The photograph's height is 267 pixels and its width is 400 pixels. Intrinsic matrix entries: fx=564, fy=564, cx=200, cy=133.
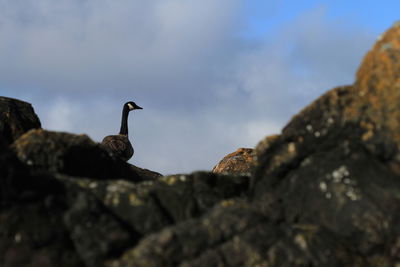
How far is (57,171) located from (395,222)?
526 centimetres

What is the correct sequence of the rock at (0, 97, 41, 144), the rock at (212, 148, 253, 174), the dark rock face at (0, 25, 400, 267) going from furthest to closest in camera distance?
1. the rock at (212, 148, 253, 174)
2. the rock at (0, 97, 41, 144)
3. the dark rock face at (0, 25, 400, 267)

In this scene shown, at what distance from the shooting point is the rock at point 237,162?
1938 centimetres

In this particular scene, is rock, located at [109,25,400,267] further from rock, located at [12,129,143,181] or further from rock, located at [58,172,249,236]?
rock, located at [12,129,143,181]

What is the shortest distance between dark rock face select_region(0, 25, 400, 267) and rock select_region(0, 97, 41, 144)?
16.0 ft

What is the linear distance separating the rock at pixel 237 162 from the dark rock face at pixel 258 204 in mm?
10051

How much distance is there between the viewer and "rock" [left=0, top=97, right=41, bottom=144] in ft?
45.5

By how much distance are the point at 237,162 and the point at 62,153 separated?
11.2 m

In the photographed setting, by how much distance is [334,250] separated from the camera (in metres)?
7.25

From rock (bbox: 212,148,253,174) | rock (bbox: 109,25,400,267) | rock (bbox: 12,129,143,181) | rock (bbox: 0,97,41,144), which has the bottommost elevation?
rock (bbox: 109,25,400,267)

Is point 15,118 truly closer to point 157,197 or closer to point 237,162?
point 157,197

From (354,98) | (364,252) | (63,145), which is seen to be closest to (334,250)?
(364,252)

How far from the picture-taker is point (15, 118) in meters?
14.7

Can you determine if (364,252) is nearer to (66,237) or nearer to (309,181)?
(309,181)

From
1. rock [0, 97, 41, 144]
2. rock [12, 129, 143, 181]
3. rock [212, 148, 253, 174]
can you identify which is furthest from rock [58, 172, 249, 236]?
rock [212, 148, 253, 174]
